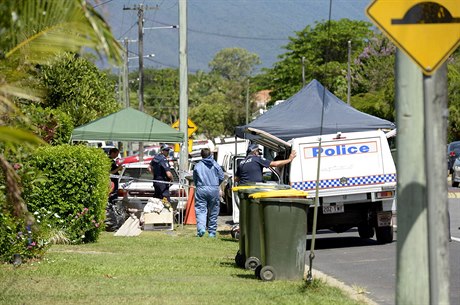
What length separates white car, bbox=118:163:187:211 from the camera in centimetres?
2394

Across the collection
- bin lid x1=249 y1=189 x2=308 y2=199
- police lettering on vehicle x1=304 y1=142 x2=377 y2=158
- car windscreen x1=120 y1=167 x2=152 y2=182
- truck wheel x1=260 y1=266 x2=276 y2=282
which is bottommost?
truck wheel x1=260 y1=266 x2=276 y2=282

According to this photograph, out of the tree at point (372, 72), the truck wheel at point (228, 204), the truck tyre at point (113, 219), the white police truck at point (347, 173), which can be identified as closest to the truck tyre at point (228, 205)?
the truck wheel at point (228, 204)

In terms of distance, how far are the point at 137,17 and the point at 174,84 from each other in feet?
250

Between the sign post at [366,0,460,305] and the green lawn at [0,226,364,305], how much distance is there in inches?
107

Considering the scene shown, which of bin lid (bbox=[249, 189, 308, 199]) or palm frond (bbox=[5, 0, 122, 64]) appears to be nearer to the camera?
palm frond (bbox=[5, 0, 122, 64])

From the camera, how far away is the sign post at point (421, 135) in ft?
22.5

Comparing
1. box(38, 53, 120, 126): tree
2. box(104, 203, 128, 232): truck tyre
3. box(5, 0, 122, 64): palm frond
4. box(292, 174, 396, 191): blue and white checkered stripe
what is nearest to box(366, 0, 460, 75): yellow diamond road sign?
box(5, 0, 122, 64): palm frond

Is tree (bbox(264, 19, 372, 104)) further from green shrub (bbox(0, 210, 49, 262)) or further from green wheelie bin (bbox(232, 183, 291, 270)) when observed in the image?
green shrub (bbox(0, 210, 49, 262))

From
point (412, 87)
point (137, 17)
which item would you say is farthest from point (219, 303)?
point (137, 17)

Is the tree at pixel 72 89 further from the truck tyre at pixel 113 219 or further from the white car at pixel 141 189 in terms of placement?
the truck tyre at pixel 113 219

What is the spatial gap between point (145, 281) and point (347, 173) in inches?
248

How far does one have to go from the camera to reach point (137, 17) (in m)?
54.7

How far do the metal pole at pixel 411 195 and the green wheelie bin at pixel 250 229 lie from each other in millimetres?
5629

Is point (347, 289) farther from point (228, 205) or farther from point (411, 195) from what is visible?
point (228, 205)
